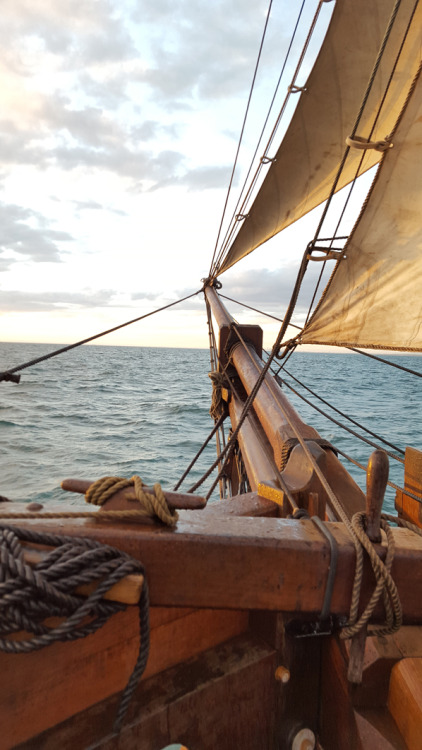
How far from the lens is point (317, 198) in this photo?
6.00m

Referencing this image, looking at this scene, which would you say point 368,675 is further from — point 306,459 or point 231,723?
point 306,459

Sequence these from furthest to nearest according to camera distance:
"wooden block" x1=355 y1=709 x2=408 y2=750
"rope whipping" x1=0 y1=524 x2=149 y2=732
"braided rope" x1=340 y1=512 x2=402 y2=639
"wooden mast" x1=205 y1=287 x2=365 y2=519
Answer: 1. "wooden mast" x1=205 y1=287 x2=365 y2=519
2. "wooden block" x1=355 y1=709 x2=408 y2=750
3. "braided rope" x1=340 y1=512 x2=402 y2=639
4. "rope whipping" x1=0 y1=524 x2=149 y2=732

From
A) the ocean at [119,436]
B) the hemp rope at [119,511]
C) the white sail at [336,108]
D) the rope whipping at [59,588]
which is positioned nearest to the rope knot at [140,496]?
the hemp rope at [119,511]

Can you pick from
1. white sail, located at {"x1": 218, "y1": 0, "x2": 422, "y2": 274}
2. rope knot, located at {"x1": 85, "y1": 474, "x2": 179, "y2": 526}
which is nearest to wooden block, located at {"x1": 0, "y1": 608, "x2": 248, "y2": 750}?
rope knot, located at {"x1": 85, "y1": 474, "x2": 179, "y2": 526}

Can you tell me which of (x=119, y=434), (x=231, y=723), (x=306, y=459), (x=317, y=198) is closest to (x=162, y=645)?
(x=231, y=723)

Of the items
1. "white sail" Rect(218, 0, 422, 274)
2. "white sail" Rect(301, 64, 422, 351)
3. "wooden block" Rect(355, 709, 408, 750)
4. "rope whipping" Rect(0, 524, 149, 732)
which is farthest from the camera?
"white sail" Rect(218, 0, 422, 274)

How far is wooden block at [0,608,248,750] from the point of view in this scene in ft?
4.17

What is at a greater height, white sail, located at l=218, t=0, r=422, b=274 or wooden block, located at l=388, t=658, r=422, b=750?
white sail, located at l=218, t=0, r=422, b=274

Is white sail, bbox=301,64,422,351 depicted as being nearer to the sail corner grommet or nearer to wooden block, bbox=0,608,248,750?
the sail corner grommet

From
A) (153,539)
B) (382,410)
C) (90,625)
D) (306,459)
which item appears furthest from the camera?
(382,410)

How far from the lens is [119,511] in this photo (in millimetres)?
1241

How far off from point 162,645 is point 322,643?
2.07 feet

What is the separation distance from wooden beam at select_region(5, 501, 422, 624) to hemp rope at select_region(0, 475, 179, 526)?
30 mm

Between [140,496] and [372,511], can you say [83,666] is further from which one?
[372,511]
